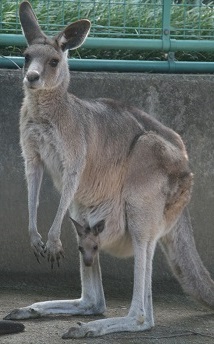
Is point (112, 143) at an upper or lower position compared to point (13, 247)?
upper

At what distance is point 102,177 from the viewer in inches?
267

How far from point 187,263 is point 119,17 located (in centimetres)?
231

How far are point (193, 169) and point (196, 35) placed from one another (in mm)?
1113

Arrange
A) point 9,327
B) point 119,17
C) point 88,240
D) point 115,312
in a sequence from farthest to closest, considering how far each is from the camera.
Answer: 1. point 119,17
2. point 115,312
3. point 88,240
4. point 9,327

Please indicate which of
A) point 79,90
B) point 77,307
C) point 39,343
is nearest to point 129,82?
point 79,90

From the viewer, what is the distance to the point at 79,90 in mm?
7762

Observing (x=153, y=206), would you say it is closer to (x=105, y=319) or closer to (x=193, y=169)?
(x=105, y=319)

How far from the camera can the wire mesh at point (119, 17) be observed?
8141 millimetres

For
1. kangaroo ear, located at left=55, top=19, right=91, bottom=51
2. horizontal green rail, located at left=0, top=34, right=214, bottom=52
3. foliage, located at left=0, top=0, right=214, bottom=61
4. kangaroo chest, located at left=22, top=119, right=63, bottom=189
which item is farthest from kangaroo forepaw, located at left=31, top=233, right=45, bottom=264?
foliage, located at left=0, top=0, right=214, bottom=61

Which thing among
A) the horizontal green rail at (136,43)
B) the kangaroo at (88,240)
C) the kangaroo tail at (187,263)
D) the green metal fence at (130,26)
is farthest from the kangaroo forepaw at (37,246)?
the horizontal green rail at (136,43)

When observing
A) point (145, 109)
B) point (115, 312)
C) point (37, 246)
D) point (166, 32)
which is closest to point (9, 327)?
point (37, 246)

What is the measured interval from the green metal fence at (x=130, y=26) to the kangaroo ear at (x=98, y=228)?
1.71 metres

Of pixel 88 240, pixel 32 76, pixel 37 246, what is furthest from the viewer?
pixel 88 240

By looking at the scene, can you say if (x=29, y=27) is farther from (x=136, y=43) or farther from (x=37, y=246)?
(x=136, y=43)
